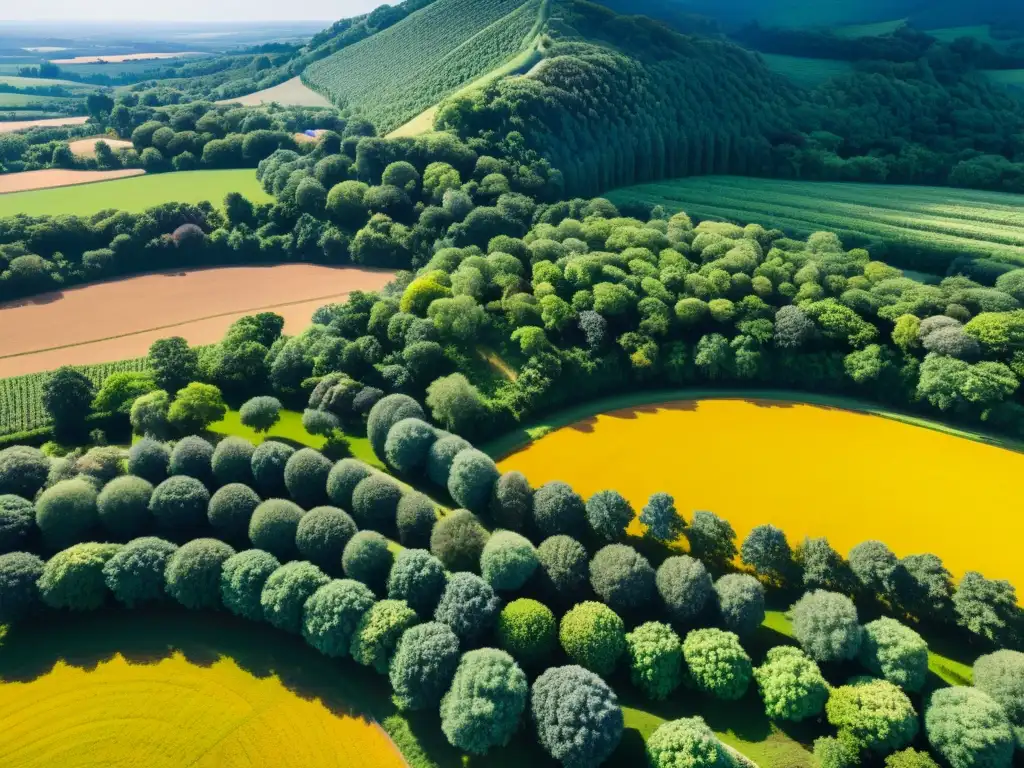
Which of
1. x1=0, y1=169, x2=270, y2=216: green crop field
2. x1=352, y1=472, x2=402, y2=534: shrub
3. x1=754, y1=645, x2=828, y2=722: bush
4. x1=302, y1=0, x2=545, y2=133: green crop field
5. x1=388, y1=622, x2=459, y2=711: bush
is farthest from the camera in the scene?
x1=302, y1=0, x2=545, y2=133: green crop field

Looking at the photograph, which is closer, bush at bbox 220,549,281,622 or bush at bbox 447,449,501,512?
bush at bbox 220,549,281,622

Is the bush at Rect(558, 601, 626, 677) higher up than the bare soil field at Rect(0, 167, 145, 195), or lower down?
lower down

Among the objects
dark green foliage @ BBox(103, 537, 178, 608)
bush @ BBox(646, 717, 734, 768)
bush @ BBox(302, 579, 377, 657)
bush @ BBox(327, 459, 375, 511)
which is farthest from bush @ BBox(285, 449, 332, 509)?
bush @ BBox(646, 717, 734, 768)

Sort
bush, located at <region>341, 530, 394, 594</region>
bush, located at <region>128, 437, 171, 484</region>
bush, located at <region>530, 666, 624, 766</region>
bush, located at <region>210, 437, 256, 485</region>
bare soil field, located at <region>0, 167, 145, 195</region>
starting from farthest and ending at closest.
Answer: bare soil field, located at <region>0, 167, 145, 195</region>
bush, located at <region>210, 437, 256, 485</region>
bush, located at <region>128, 437, 171, 484</region>
bush, located at <region>341, 530, 394, 594</region>
bush, located at <region>530, 666, 624, 766</region>

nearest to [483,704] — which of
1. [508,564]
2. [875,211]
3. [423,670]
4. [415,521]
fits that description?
[423,670]

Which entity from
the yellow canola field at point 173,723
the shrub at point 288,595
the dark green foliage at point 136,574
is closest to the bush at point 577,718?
the yellow canola field at point 173,723

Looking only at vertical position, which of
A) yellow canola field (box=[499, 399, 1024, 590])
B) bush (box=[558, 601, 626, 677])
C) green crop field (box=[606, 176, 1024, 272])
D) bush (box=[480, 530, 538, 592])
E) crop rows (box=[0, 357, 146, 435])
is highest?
green crop field (box=[606, 176, 1024, 272])

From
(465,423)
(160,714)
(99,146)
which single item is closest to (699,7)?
(99,146)

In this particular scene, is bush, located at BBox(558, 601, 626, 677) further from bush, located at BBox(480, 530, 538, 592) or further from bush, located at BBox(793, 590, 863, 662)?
bush, located at BBox(793, 590, 863, 662)
